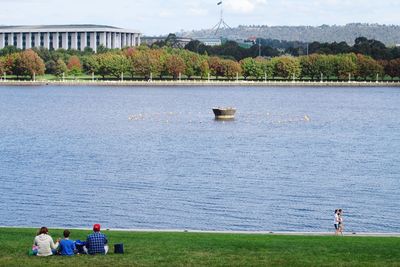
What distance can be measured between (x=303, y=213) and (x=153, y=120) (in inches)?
2586

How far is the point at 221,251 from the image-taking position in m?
24.8

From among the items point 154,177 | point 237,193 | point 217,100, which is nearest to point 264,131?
point 154,177

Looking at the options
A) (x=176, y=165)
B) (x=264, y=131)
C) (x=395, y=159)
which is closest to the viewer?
(x=176, y=165)

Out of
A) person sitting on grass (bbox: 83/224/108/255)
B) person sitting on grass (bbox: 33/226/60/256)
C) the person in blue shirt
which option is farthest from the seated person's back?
person sitting on grass (bbox: 33/226/60/256)

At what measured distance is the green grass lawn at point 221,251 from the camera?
23328 mm

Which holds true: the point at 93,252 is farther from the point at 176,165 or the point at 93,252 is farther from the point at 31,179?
the point at 176,165

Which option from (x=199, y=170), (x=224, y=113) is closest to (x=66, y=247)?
Answer: (x=199, y=170)

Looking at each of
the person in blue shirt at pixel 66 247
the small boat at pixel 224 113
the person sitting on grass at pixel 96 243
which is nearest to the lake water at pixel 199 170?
the small boat at pixel 224 113

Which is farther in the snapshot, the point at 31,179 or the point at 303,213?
the point at 31,179

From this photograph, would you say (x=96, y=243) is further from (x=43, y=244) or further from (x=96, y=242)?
(x=43, y=244)

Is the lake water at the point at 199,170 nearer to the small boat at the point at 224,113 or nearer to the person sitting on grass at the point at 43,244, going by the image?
the small boat at the point at 224,113

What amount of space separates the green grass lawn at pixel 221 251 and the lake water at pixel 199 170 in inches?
422

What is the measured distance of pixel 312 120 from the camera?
358ft

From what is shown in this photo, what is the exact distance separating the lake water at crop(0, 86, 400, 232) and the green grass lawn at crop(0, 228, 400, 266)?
35.2 feet
